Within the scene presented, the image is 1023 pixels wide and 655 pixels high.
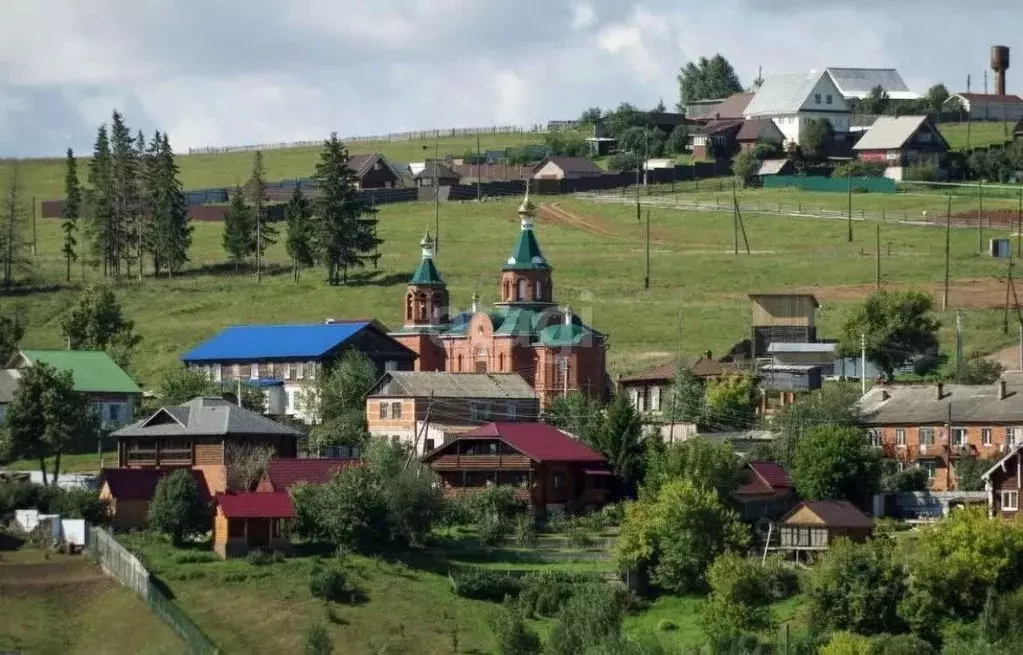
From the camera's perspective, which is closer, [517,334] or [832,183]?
[517,334]

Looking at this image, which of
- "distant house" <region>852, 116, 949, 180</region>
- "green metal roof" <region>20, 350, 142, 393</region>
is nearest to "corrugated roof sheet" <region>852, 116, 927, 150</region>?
"distant house" <region>852, 116, 949, 180</region>

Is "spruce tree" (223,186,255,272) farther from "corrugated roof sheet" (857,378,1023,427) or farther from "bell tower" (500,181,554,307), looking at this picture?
"corrugated roof sheet" (857,378,1023,427)

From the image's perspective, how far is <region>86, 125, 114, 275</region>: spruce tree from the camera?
129125 mm

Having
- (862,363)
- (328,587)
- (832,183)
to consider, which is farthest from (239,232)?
(328,587)

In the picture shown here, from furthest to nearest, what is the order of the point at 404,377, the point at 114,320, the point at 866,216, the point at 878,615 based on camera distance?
1. the point at 866,216
2. the point at 114,320
3. the point at 404,377
4. the point at 878,615

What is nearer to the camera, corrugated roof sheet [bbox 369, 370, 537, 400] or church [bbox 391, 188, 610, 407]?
corrugated roof sheet [bbox 369, 370, 537, 400]

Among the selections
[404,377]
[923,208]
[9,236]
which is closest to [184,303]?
[9,236]

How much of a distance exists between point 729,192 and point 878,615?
8410cm

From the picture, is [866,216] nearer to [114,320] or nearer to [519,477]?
[114,320]

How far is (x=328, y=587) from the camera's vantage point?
6488 centimetres

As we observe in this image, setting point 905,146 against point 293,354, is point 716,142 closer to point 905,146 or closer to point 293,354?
point 905,146

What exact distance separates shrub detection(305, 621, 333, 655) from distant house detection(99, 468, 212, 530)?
12.1 meters

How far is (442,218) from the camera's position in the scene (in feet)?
458

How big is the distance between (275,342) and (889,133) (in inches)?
2525
